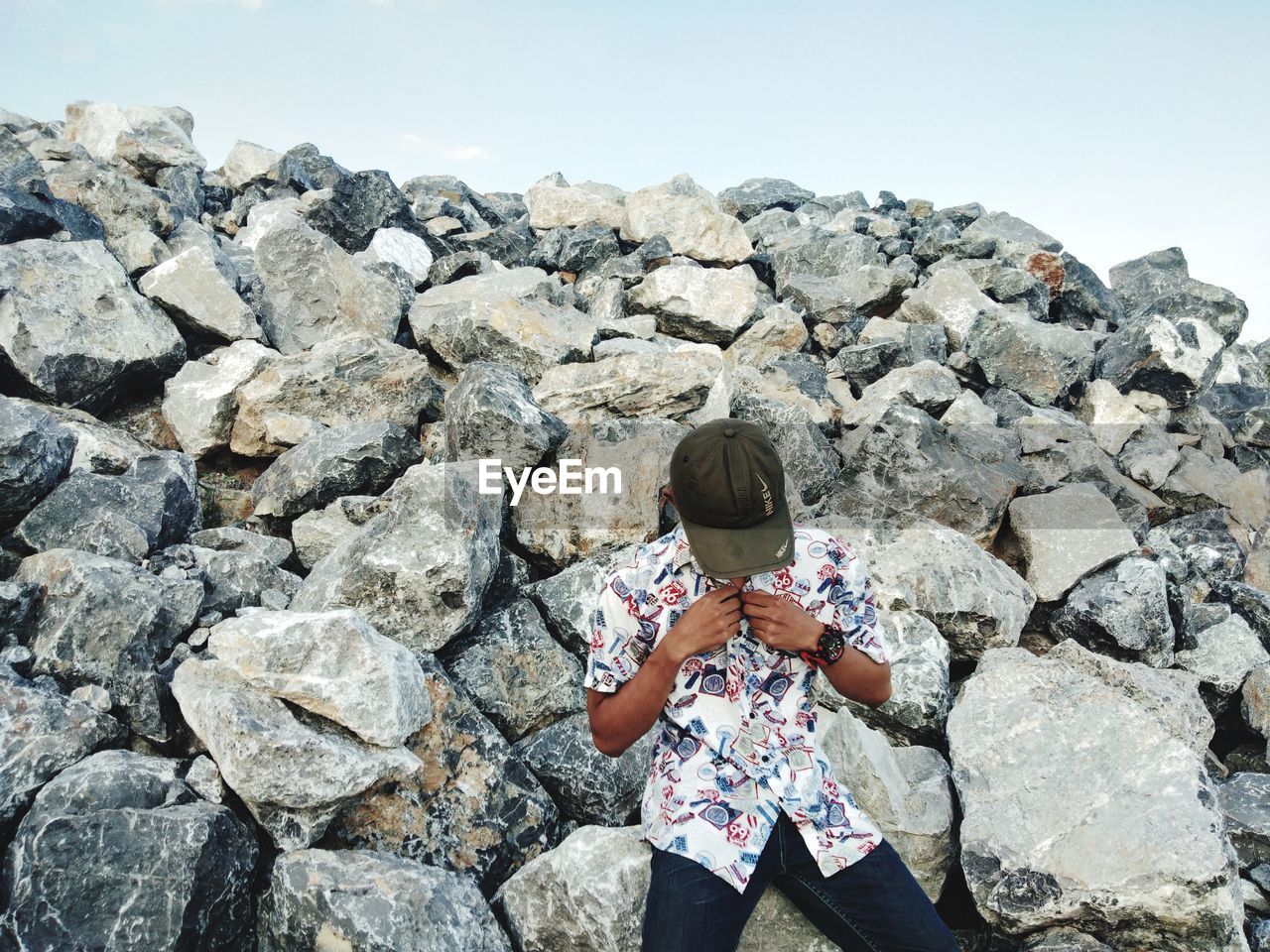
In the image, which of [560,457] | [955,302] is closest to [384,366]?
[560,457]

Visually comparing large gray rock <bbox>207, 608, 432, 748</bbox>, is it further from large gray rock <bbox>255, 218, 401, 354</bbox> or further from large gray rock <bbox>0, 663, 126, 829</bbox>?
large gray rock <bbox>255, 218, 401, 354</bbox>

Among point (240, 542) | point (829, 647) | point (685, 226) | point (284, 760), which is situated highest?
point (829, 647)

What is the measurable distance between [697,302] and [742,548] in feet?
Result: 25.6

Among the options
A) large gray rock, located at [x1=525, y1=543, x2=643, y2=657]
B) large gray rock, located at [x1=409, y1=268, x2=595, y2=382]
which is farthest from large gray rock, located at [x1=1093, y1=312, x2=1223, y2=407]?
large gray rock, located at [x1=525, y1=543, x2=643, y2=657]

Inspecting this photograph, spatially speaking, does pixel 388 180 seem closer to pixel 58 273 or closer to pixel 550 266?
pixel 550 266

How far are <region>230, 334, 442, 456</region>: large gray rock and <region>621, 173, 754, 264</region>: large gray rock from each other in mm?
6209

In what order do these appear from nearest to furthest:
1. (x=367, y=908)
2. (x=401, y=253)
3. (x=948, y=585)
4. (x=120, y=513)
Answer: (x=367, y=908) → (x=120, y=513) → (x=948, y=585) → (x=401, y=253)

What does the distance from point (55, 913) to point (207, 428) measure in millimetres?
4276

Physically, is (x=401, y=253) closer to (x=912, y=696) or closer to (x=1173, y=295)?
(x=912, y=696)

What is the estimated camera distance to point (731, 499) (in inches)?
95.3

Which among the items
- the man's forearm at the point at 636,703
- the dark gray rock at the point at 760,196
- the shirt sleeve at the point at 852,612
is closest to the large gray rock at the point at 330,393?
the man's forearm at the point at 636,703

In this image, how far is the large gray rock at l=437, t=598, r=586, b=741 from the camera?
4.54m

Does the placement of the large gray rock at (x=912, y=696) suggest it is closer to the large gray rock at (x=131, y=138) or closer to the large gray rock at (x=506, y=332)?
the large gray rock at (x=506, y=332)

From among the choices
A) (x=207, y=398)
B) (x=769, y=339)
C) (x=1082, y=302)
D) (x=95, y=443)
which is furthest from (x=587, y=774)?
(x=1082, y=302)
